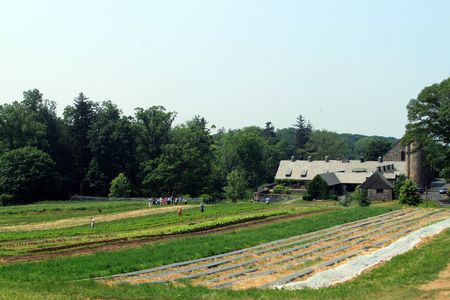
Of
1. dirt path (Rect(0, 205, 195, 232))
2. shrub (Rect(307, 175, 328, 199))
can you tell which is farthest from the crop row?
shrub (Rect(307, 175, 328, 199))

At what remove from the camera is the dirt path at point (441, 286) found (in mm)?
17203

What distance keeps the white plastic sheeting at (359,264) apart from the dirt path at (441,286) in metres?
3.32

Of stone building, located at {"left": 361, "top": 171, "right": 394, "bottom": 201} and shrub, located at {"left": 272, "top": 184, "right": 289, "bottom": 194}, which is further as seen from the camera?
shrub, located at {"left": 272, "top": 184, "right": 289, "bottom": 194}

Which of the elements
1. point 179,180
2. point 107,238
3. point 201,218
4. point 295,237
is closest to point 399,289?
point 295,237

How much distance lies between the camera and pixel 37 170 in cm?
8969

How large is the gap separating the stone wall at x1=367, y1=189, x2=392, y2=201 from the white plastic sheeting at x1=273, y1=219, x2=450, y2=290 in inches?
1632

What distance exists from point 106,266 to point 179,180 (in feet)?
227

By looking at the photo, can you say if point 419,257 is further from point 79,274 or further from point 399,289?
point 79,274

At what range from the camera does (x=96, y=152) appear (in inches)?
3910

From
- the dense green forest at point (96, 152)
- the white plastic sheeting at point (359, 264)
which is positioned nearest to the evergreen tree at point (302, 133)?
the dense green forest at point (96, 152)

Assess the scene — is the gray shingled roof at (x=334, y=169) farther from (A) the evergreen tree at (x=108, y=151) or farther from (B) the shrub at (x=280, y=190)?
(A) the evergreen tree at (x=108, y=151)

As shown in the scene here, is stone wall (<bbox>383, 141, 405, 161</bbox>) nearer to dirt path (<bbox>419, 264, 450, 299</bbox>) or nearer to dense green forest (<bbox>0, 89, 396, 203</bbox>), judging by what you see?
dense green forest (<bbox>0, 89, 396, 203</bbox>)

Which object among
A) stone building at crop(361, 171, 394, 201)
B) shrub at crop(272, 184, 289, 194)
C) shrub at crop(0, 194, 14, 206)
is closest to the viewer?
stone building at crop(361, 171, 394, 201)

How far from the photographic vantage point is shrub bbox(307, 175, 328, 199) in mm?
76188
